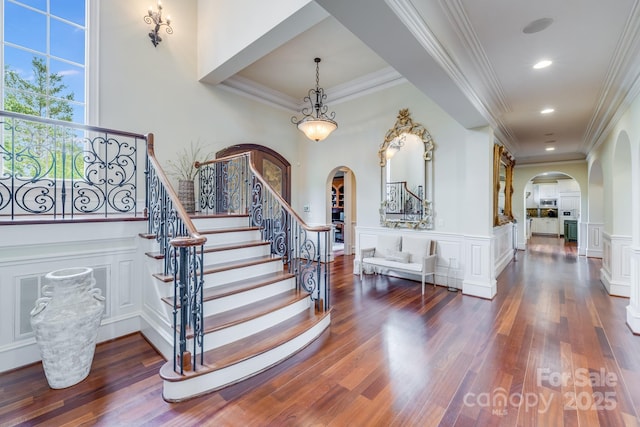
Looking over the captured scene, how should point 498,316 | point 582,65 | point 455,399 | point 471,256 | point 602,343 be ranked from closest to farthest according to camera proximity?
point 455,399
point 602,343
point 582,65
point 498,316
point 471,256

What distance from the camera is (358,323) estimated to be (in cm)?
340

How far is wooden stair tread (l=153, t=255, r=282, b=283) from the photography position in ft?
8.85

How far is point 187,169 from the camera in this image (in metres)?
5.09

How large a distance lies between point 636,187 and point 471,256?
208 cm

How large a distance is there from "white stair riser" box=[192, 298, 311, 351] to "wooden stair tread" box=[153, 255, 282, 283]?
67 centimetres

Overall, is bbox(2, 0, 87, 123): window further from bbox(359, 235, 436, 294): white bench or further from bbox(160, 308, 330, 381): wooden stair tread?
bbox(359, 235, 436, 294): white bench

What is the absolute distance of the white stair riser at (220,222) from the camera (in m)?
3.82

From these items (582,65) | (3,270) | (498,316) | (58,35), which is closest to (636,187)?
(582,65)

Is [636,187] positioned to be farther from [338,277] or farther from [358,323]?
[338,277]

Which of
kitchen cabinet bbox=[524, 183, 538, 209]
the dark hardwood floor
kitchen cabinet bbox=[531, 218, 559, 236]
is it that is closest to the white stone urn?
the dark hardwood floor

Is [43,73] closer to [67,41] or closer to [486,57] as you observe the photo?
[67,41]

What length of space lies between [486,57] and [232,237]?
3825 mm

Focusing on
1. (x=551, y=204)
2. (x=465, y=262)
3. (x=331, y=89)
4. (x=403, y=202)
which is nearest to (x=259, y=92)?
(x=331, y=89)

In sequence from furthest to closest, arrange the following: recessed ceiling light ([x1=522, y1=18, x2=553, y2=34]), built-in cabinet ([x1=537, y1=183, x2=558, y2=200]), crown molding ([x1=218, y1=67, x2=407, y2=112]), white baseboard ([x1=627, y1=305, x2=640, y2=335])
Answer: built-in cabinet ([x1=537, y1=183, x2=558, y2=200]) < crown molding ([x1=218, y1=67, x2=407, y2=112]) < white baseboard ([x1=627, y1=305, x2=640, y2=335]) < recessed ceiling light ([x1=522, y1=18, x2=553, y2=34])
